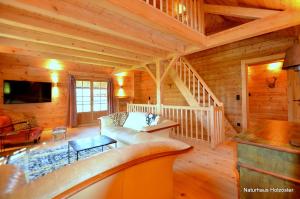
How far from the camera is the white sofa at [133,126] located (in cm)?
277

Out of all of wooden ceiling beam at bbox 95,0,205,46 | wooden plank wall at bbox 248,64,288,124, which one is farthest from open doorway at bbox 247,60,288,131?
wooden ceiling beam at bbox 95,0,205,46

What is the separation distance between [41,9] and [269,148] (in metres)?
2.69

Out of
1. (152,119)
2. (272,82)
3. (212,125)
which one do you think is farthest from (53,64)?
(272,82)

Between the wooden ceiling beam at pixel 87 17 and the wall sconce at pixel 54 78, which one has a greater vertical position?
the wooden ceiling beam at pixel 87 17

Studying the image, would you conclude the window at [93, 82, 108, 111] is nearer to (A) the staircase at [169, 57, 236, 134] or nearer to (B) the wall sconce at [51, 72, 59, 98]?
(B) the wall sconce at [51, 72, 59, 98]

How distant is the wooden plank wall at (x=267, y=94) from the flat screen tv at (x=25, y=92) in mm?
7551

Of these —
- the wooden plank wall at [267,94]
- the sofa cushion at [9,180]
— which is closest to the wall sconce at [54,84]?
the sofa cushion at [9,180]

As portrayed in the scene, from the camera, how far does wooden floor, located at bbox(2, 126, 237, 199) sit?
1.78 metres

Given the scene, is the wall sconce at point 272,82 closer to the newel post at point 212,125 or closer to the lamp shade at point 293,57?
the newel post at point 212,125

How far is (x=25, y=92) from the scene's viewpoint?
4684 mm

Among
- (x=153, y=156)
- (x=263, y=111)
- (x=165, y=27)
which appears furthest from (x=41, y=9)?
(x=263, y=111)

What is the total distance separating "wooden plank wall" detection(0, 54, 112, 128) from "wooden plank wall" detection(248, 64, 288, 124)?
6.48 metres

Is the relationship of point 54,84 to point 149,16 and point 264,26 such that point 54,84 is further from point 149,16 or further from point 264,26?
point 264,26

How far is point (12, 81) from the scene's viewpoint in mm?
4473
